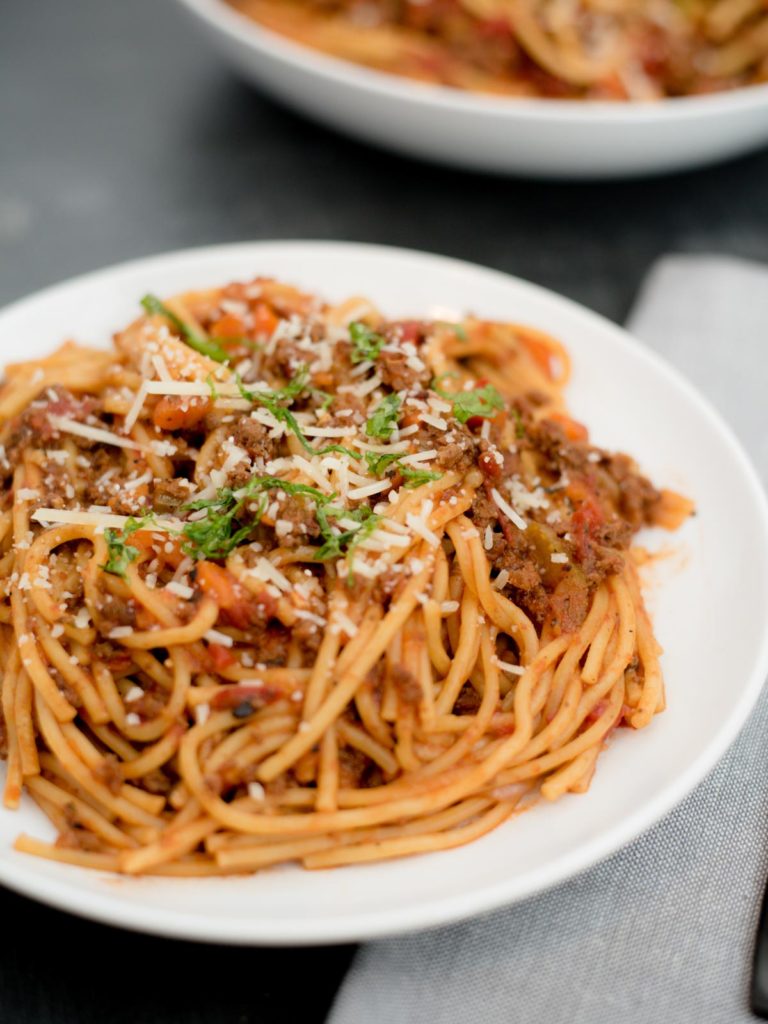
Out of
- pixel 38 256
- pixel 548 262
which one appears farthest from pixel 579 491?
pixel 38 256

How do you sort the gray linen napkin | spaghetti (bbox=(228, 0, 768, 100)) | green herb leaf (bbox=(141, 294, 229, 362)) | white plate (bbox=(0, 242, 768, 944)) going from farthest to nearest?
spaghetti (bbox=(228, 0, 768, 100)) < green herb leaf (bbox=(141, 294, 229, 362)) < the gray linen napkin < white plate (bbox=(0, 242, 768, 944))

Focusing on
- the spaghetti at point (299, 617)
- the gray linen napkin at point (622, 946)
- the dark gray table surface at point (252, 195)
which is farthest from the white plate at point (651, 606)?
the dark gray table surface at point (252, 195)

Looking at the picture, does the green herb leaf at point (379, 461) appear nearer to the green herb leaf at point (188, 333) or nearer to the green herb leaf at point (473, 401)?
the green herb leaf at point (473, 401)

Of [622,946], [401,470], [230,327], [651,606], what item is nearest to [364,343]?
[230,327]

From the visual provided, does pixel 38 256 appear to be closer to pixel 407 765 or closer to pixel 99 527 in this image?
pixel 99 527

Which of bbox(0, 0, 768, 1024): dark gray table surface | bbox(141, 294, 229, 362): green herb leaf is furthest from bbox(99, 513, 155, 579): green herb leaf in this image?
bbox(0, 0, 768, 1024): dark gray table surface

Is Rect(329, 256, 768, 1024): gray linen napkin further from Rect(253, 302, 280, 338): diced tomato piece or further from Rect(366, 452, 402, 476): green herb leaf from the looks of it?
Rect(253, 302, 280, 338): diced tomato piece

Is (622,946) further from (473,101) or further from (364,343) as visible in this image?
(473,101)
